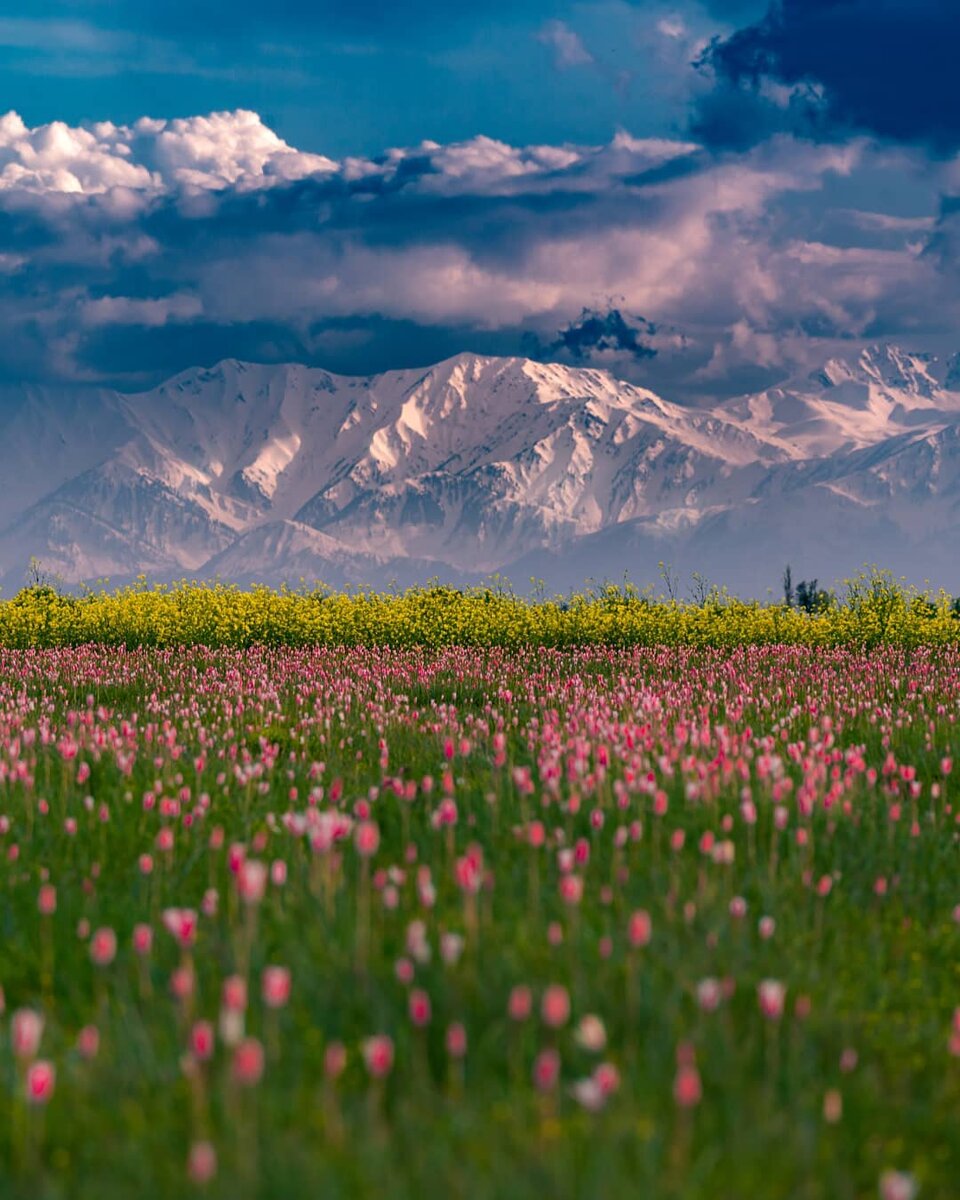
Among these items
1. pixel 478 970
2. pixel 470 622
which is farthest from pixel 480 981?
pixel 470 622

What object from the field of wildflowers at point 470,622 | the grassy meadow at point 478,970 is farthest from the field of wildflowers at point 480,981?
the field of wildflowers at point 470,622

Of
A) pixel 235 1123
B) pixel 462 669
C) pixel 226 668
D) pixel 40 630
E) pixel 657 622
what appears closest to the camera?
pixel 235 1123

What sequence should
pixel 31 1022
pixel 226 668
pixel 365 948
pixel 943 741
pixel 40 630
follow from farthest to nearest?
pixel 40 630 < pixel 226 668 < pixel 943 741 < pixel 365 948 < pixel 31 1022

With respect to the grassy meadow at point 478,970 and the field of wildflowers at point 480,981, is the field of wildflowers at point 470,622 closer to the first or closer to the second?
the grassy meadow at point 478,970

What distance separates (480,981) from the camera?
4230mm

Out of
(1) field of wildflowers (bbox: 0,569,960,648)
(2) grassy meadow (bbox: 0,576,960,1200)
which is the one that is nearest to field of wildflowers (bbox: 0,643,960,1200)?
(2) grassy meadow (bbox: 0,576,960,1200)

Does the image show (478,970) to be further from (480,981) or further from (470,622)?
(470,622)

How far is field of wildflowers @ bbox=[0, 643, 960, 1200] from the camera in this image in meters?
3.23

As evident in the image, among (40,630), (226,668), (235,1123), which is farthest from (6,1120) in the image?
(40,630)

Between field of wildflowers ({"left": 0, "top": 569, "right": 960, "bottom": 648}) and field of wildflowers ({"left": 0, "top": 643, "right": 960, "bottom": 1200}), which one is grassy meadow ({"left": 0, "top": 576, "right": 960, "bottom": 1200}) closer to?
field of wildflowers ({"left": 0, "top": 643, "right": 960, "bottom": 1200})

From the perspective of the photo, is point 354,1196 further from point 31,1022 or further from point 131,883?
point 131,883

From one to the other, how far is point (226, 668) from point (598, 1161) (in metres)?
14.8

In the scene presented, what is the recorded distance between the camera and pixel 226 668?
56.7 feet

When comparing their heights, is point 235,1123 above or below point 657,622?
below
